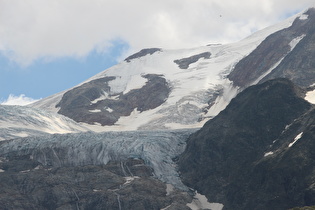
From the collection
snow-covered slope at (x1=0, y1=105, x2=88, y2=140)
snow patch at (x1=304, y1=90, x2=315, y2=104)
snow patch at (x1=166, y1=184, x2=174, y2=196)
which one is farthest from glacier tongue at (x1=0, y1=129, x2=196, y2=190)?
snow patch at (x1=304, y1=90, x2=315, y2=104)

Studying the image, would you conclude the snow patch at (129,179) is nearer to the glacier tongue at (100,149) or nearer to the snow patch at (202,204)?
the glacier tongue at (100,149)

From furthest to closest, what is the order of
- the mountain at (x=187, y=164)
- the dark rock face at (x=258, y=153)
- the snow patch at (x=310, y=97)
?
the snow patch at (x=310, y=97) < the mountain at (x=187, y=164) < the dark rock face at (x=258, y=153)

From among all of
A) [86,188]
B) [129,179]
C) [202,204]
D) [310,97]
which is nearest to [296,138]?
[202,204]

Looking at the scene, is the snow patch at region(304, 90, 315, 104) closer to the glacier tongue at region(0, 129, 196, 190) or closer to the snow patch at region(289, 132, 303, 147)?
the snow patch at region(289, 132, 303, 147)

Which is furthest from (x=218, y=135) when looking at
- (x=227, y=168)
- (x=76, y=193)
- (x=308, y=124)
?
(x=76, y=193)

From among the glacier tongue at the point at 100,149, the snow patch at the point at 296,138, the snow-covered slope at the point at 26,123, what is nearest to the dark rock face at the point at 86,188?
the glacier tongue at the point at 100,149
